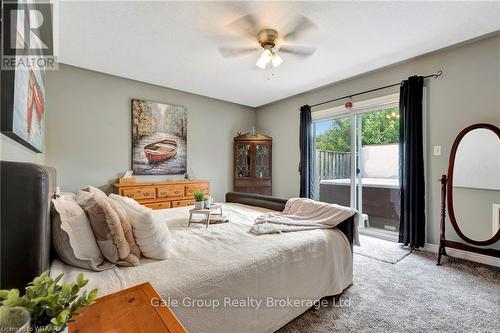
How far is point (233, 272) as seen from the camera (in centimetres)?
127

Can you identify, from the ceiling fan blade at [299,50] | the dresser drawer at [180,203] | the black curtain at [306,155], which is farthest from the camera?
the black curtain at [306,155]

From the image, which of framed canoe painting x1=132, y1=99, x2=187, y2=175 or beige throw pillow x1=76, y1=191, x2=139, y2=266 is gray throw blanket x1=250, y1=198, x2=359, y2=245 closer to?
beige throw pillow x1=76, y1=191, x2=139, y2=266

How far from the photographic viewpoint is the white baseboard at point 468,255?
2.41m

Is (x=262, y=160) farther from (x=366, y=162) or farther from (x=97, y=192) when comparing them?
(x=97, y=192)

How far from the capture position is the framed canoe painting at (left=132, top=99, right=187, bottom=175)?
372cm

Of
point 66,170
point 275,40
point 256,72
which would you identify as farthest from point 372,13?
point 66,170

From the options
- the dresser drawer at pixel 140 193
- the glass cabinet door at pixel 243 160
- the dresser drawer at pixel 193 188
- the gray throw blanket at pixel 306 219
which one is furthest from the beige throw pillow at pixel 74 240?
the glass cabinet door at pixel 243 160

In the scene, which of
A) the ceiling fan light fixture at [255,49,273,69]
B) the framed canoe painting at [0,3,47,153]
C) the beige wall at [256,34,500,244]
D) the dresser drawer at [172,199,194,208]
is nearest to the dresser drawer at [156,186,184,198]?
the dresser drawer at [172,199,194,208]

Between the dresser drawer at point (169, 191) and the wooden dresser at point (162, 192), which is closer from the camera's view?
the wooden dresser at point (162, 192)

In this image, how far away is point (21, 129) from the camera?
125 cm

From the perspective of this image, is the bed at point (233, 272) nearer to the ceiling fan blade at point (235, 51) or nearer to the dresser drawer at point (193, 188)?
the dresser drawer at point (193, 188)

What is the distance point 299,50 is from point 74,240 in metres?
2.76

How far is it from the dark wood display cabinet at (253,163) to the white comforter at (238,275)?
2.76 metres

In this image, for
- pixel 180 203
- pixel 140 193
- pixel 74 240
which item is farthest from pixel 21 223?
pixel 180 203
